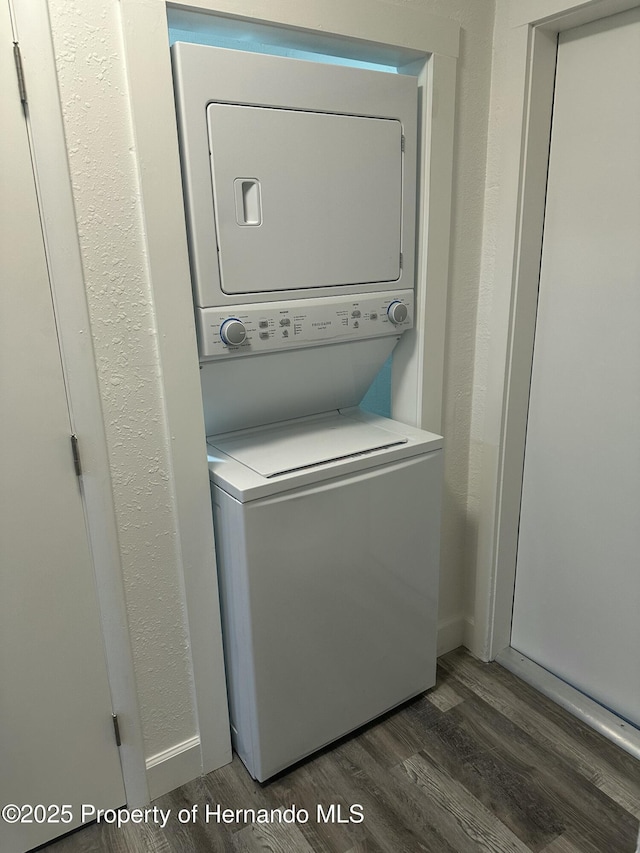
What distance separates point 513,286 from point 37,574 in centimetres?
146

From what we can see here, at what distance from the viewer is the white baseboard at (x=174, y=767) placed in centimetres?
163

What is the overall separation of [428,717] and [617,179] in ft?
5.32

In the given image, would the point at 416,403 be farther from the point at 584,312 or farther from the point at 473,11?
the point at 473,11

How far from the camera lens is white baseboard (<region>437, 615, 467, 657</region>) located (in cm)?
213

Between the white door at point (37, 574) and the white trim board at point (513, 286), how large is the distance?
1214 mm

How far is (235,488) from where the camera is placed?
56.5 inches

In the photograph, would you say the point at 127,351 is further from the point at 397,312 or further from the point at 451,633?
the point at 451,633

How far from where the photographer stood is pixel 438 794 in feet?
5.34

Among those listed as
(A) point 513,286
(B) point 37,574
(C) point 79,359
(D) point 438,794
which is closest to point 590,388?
(A) point 513,286

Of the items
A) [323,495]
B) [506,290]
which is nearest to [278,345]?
[323,495]

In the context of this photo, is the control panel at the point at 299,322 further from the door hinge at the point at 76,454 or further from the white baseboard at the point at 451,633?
the white baseboard at the point at 451,633

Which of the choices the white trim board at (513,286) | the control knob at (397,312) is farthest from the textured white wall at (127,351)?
the white trim board at (513,286)

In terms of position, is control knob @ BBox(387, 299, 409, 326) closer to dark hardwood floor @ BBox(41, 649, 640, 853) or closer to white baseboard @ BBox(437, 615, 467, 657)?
white baseboard @ BBox(437, 615, 467, 657)

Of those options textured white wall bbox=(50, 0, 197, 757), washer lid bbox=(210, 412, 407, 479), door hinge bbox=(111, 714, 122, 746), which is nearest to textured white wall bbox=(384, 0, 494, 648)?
washer lid bbox=(210, 412, 407, 479)
